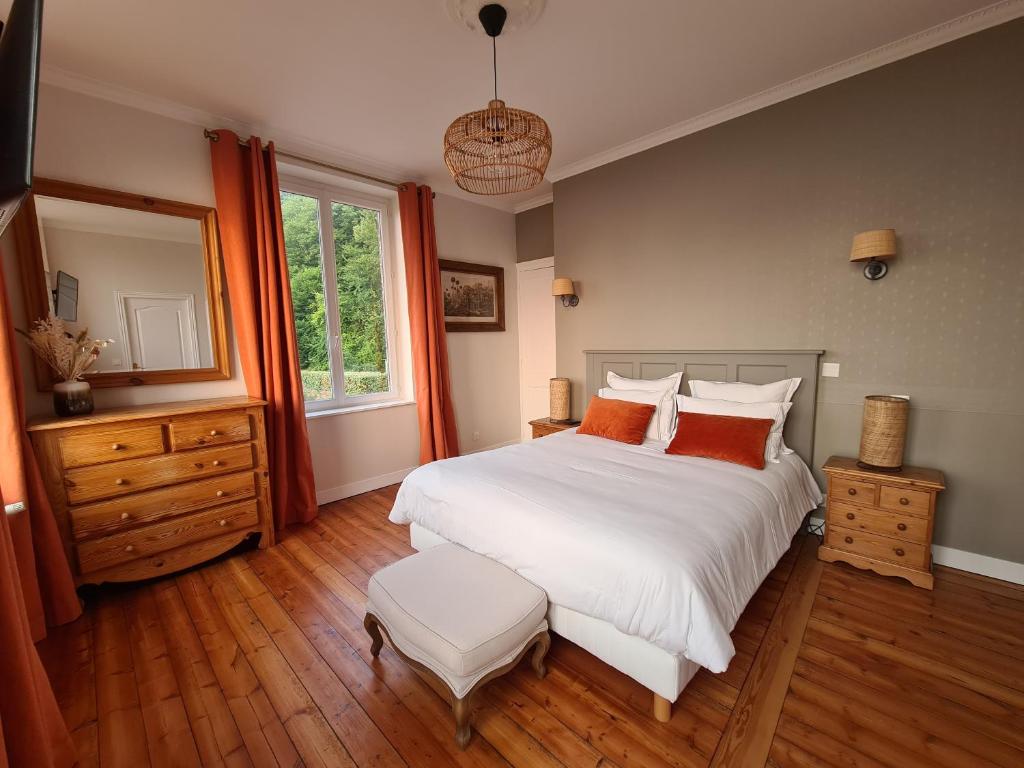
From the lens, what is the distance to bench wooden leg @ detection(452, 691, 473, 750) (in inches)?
54.5

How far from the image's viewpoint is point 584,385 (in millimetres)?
3910

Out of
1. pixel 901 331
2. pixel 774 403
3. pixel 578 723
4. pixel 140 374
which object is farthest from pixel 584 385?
pixel 140 374

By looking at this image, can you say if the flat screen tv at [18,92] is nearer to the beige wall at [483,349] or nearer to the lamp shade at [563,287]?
the lamp shade at [563,287]

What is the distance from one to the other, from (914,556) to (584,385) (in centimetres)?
240

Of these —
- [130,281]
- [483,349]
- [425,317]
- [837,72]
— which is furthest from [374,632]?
[837,72]

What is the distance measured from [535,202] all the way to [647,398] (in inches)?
101

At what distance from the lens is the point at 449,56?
2.22 m

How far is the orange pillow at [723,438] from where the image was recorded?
2350mm

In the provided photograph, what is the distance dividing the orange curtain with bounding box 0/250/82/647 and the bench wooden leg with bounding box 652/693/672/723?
8.69 ft

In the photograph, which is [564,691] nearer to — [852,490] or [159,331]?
[852,490]

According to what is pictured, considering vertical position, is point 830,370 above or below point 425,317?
below

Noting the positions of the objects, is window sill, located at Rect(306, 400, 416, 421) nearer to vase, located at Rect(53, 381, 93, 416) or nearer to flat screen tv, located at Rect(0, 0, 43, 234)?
vase, located at Rect(53, 381, 93, 416)

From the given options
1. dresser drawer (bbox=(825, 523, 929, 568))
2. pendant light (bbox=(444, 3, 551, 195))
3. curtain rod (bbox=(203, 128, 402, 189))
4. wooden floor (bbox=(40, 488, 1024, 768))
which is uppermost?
curtain rod (bbox=(203, 128, 402, 189))

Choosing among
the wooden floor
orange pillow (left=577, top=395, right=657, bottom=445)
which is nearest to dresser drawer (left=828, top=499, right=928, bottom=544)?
the wooden floor
